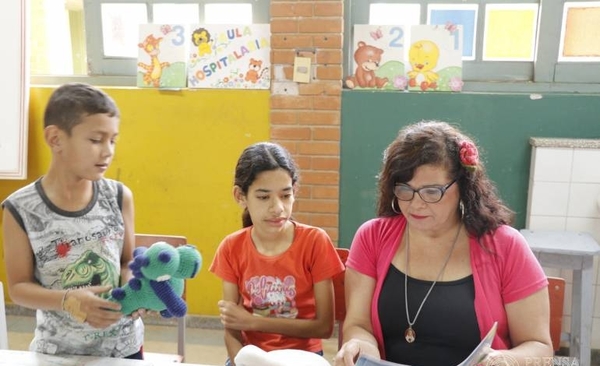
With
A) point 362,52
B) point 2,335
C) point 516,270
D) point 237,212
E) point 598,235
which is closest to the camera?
point 516,270

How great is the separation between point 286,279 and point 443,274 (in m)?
0.47

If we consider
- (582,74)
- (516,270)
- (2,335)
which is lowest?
(2,335)

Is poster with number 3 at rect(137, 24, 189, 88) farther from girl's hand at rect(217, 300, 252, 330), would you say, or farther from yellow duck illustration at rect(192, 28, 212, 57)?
girl's hand at rect(217, 300, 252, 330)

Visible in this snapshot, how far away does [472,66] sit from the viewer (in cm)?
290

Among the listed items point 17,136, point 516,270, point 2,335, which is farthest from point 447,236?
point 17,136

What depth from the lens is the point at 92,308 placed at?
1.21 meters

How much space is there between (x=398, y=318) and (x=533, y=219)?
5.21ft

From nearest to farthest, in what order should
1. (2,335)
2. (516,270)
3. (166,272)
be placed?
(166,272)
(516,270)
(2,335)

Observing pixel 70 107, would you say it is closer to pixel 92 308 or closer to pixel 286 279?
pixel 92 308

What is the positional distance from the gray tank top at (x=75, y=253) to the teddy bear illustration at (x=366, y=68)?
1.71 metres

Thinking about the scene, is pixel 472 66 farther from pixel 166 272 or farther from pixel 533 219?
pixel 166 272

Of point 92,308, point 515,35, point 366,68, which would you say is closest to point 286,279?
point 92,308

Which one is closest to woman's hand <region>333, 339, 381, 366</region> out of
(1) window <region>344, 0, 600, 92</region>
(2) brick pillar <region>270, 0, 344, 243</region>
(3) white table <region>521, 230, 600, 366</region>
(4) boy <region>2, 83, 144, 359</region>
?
(4) boy <region>2, 83, 144, 359</region>

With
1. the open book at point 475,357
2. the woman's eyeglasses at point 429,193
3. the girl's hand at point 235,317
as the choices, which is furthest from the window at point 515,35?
the open book at point 475,357
